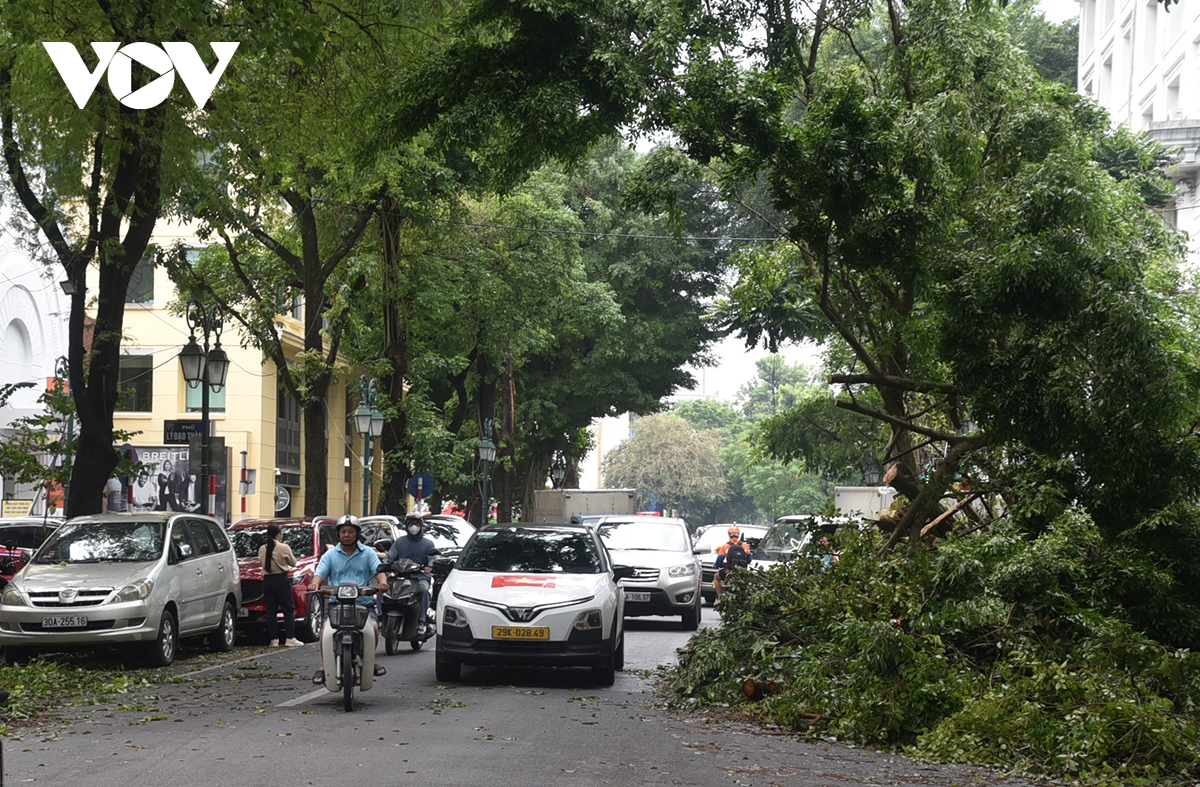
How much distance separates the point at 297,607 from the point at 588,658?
7.50 m

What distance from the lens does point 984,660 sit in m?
11.8

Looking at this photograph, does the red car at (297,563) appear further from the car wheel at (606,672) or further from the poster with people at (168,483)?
the poster with people at (168,483)

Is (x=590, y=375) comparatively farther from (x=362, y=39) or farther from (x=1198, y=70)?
(x=362, y=39)

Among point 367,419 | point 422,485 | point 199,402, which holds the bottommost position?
point 422,485

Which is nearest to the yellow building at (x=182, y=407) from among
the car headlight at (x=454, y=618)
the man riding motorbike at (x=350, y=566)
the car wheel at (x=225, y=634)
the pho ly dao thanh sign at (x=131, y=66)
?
the car wheel at (x=225, y=634)

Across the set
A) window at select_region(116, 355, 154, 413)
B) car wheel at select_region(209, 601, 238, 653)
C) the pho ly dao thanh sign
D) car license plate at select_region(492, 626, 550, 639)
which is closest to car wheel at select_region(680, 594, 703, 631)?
car wheel at select_region(209, 601, 238, 653)

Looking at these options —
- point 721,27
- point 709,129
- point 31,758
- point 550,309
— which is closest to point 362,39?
point 721,27

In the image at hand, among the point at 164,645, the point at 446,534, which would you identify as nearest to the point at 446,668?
the point at 164,645

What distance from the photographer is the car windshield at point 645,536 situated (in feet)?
81.1

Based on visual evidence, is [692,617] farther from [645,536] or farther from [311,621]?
[311,621]

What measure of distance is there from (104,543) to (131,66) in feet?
18.4

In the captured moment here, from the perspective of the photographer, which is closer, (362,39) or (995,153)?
(995,153)

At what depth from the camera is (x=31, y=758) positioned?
383 inches

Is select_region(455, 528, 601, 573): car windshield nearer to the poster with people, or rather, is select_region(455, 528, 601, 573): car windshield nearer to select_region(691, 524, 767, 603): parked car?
select_region(691, 524, 767, 603): parked car
